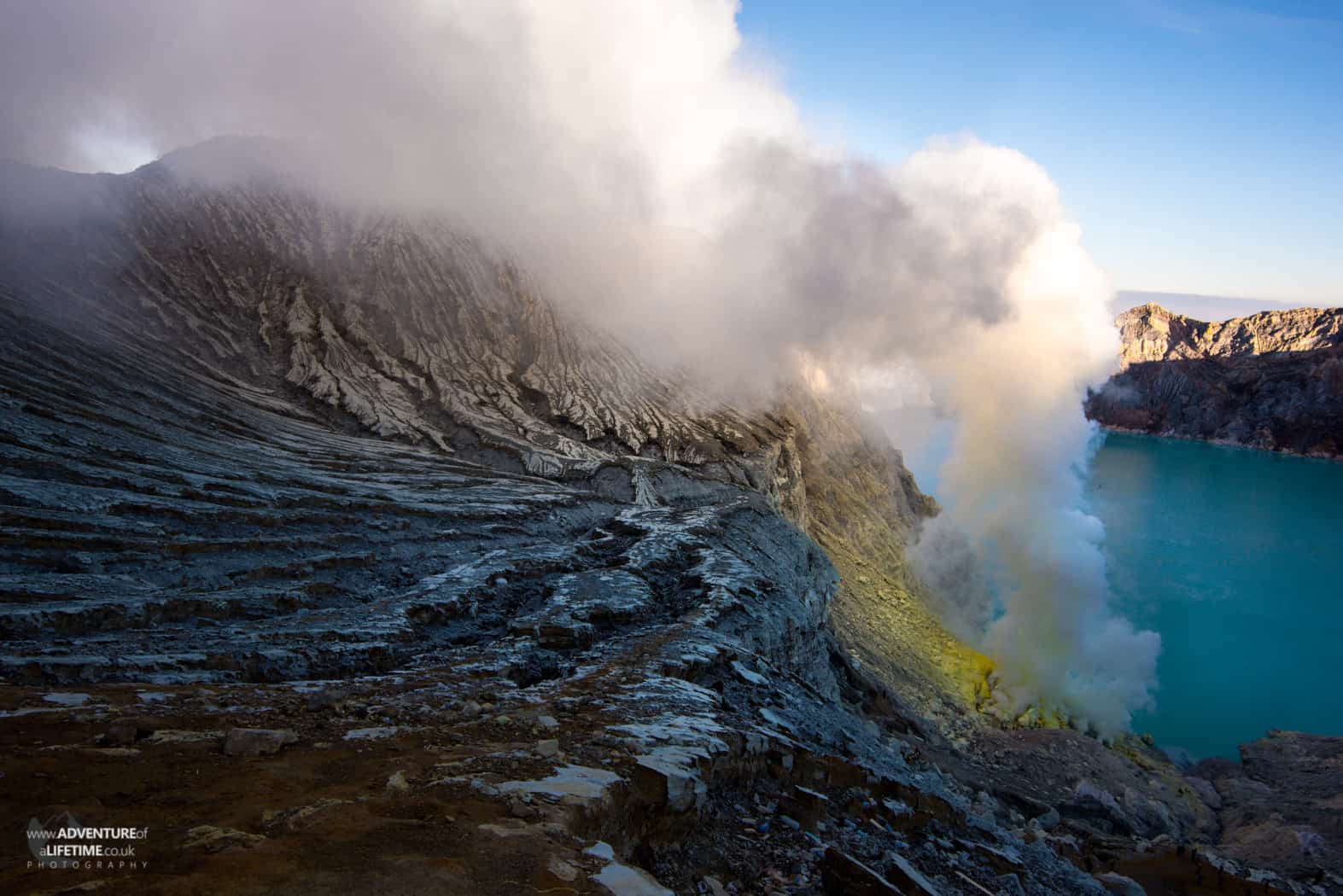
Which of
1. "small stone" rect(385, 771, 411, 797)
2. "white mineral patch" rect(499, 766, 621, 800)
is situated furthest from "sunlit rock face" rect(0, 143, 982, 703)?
"white mineral patch" rect(499, 766, 621, 800)

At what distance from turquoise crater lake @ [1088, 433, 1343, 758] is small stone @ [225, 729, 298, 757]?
1998 inches

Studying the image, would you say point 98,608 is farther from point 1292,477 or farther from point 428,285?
point 1292,477

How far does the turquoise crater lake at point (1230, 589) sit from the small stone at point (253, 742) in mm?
50742

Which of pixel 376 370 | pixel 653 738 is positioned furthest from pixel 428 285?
pixel 653 738

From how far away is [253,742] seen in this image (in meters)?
7.50

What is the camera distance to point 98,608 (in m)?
11.6

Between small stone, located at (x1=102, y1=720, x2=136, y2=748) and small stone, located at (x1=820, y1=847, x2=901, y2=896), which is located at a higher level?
small stone, located at (x1=102, y1=720, x2=136, y2=748)

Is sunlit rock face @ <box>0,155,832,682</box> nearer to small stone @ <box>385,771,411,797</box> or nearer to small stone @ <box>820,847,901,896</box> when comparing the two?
small stone @ <box>385,771,411,797</box>

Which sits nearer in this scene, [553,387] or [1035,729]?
[1035,729]

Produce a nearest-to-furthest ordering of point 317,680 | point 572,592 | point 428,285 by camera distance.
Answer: point 317,680, point 572,592, point 428,285

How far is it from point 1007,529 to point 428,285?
57.1 meters

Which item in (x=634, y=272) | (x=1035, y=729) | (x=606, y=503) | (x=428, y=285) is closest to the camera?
(x=606, y=503)

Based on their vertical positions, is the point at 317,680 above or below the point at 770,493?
below

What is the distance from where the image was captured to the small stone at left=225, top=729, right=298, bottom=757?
735 cm
